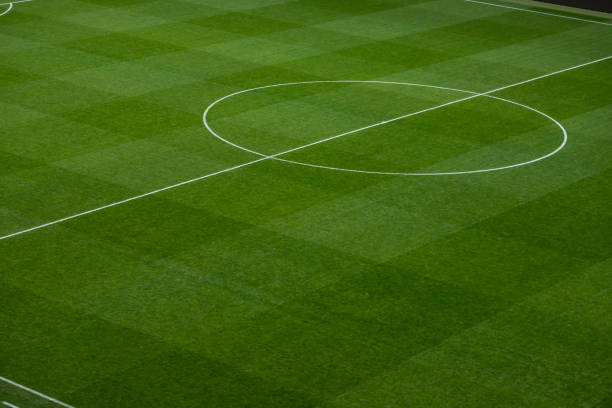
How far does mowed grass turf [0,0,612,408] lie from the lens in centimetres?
948

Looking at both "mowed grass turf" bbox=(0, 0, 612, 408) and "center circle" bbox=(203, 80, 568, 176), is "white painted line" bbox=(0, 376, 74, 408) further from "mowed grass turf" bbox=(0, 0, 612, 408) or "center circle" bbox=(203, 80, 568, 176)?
"center circle" bbox=(203, 80, 568, 176)

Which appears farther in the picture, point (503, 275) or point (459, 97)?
point (459, 97)

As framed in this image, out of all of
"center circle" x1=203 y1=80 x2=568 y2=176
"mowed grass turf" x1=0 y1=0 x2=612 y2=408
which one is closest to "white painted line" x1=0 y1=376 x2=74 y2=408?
"mowed grass turf" x1=0 y1=0 x2=612 y2=408

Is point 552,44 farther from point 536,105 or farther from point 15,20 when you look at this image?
point 15,20

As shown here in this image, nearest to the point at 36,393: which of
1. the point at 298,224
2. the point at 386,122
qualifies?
the point at 298,224

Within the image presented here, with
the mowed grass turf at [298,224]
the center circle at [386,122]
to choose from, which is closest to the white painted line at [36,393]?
the mowed grass turf at [298,224]

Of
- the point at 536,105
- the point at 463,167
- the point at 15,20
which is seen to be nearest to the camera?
the point at 463,167

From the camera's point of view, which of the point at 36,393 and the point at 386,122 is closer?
the point at 36,393

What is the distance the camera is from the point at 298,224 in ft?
41.2

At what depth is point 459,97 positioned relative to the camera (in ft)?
58.2

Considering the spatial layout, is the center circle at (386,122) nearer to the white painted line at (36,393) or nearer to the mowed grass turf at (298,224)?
the mowed grass turf at (298,224)

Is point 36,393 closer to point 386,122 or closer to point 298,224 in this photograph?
point 298,224

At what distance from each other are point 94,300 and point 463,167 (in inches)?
229

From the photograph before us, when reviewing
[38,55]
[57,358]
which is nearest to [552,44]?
[38,55]
